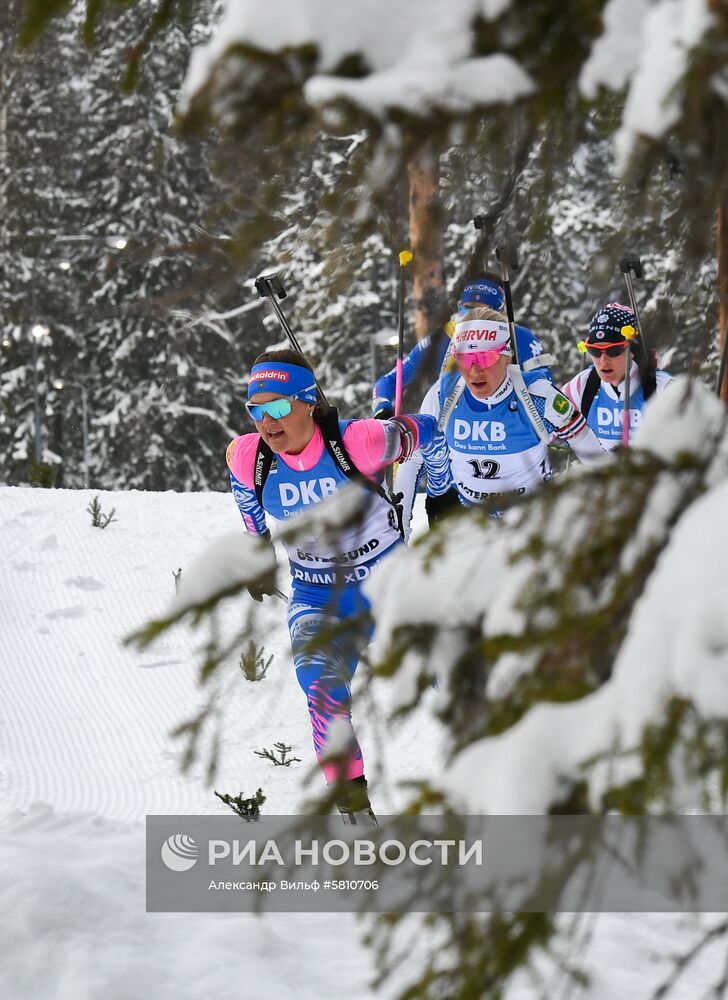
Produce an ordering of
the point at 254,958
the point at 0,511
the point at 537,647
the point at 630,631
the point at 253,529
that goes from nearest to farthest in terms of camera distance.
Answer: the point at 630,631, the point at 537,647, the point at 254,958, the point at 253,529, the point at 0,511

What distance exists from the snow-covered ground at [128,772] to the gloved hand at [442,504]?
1.35 m

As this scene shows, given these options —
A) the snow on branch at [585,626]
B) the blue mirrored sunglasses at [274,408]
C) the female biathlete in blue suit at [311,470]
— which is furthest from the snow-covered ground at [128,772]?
the blue mirrored sunglasses at [274,408]

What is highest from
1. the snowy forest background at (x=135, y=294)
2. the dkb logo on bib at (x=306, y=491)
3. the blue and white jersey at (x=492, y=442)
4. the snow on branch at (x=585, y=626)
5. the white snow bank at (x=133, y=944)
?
the snowy forest background at (x=135, y=294)

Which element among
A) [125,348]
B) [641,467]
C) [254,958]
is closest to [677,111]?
[641,467]

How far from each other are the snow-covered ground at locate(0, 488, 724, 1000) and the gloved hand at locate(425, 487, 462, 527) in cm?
135

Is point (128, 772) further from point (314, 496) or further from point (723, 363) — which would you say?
point (723, 363)

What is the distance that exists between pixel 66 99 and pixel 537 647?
94.8ft

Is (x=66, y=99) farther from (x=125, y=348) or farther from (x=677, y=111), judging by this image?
(x=677, y=111)

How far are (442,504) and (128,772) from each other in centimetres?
276

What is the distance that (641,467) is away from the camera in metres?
1.79

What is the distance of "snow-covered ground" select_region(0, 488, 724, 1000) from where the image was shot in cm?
357

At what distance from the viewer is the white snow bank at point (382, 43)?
5.57 ft

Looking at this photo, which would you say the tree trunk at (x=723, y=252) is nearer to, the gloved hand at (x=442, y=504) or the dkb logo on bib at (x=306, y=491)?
the dkb logo on bib at (x=306, y=491)

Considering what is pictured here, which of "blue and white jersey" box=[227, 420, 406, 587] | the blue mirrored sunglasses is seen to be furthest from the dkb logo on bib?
the blue mirrored sunglasses
